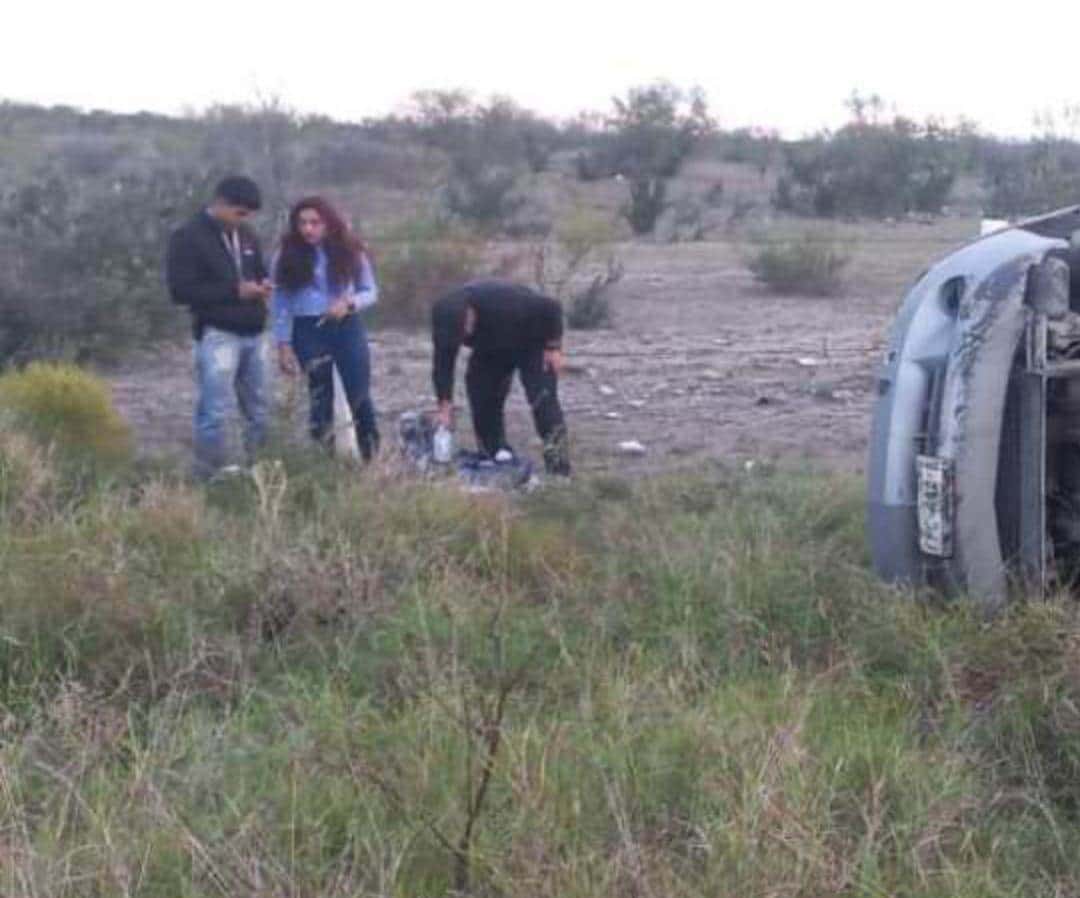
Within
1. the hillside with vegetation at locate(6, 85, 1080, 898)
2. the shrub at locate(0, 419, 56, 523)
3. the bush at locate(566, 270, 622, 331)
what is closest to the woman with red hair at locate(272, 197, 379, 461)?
the hillside with vegetation at locate(6, 85, 1080, 898)

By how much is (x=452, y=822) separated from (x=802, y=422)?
8.79 metres

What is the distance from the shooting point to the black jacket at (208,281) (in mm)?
11781

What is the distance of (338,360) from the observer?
1199cm

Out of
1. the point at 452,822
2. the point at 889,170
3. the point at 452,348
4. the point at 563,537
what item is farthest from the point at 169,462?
the point at 889,170

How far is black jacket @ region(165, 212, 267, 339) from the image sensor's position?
A: 11.8 metres

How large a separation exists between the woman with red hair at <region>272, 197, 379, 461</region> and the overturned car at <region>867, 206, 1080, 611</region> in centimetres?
503

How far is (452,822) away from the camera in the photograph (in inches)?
209

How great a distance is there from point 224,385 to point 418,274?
8749mm

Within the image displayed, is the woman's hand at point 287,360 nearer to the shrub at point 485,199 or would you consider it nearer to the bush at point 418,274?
the bush at point 418,274

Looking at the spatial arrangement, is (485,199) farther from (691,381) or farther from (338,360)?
(338,360)

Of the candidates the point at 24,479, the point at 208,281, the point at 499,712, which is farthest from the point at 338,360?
the point at 499,712

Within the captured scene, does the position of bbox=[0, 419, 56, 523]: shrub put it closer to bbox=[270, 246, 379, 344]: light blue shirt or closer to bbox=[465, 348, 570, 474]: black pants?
bbox=[270, 246, 379, 344]: light blue shirt

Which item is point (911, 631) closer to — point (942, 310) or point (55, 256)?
point (942, 310)

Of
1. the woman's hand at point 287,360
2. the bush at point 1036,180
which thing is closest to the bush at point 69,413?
the woman's hand at point 287,360
